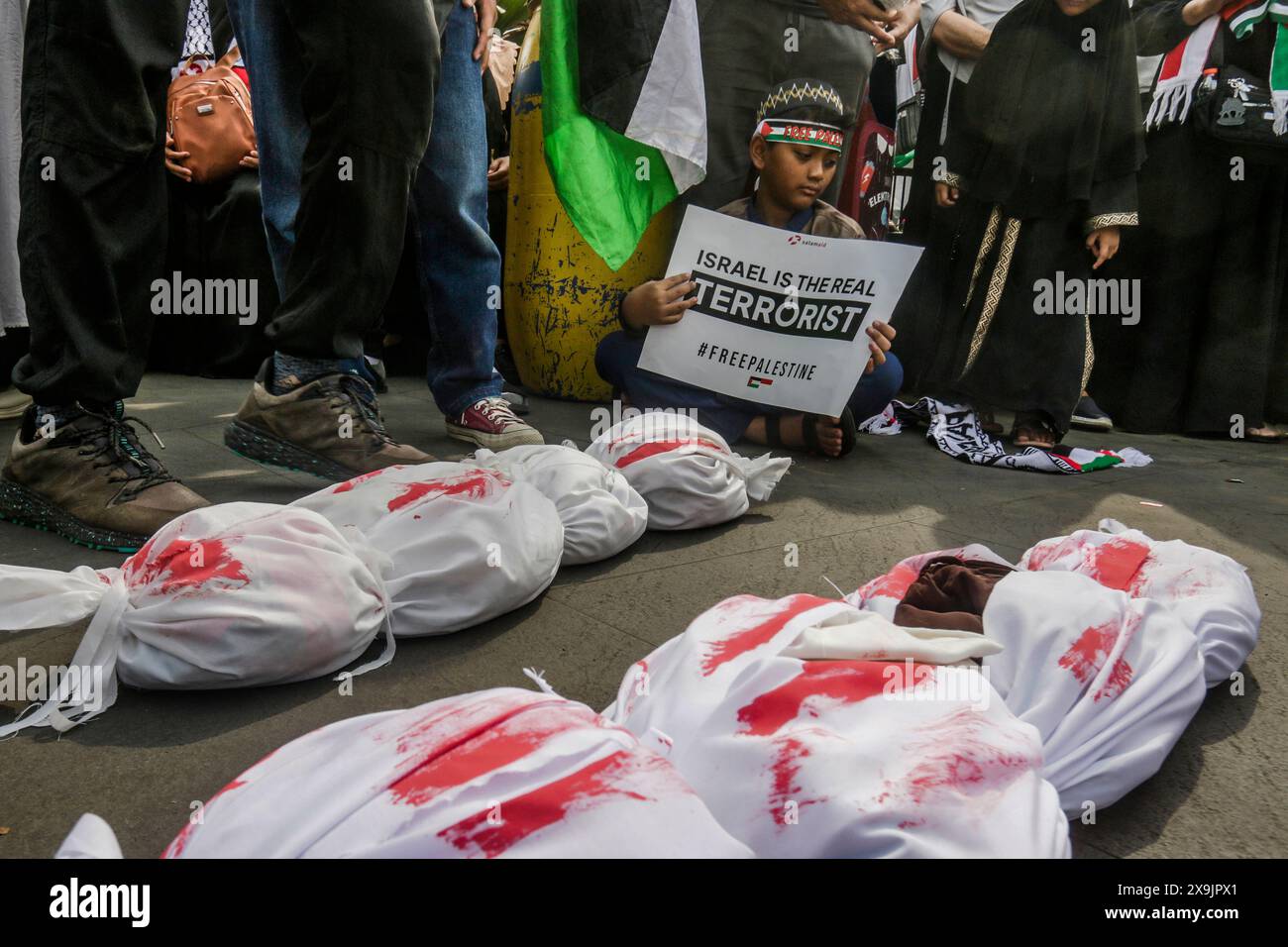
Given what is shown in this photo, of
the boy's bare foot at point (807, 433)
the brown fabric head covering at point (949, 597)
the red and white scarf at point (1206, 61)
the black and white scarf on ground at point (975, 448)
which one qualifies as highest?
the red and white scarf at point (1206, 61)

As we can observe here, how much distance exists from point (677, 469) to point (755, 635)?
945mm

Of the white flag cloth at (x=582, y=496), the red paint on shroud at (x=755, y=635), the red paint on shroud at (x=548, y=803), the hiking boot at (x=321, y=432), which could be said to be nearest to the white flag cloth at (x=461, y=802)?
the red paint on shroud at (x=548, y=803)

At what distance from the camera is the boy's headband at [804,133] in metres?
2.88

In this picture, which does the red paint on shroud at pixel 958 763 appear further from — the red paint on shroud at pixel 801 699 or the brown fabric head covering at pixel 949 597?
the brown fabric head covering at pixel 949 597

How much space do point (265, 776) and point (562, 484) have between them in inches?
41.0

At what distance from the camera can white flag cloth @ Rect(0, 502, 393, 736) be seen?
1133 mm

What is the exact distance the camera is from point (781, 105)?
2965mm

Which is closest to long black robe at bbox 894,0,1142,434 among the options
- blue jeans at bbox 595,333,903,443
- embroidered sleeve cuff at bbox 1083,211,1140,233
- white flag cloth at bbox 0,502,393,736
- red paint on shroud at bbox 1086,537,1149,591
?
embroidered sleeve cuff at bbox 1083,211,1140,233

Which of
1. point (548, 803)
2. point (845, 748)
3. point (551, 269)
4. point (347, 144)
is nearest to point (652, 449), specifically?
point (347, 144)

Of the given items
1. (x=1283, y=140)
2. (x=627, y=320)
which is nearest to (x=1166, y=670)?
(x=627, y=320)

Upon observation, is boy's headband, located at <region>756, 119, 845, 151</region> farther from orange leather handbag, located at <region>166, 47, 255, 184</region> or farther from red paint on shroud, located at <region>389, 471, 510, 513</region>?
orange leather handbag, located at <region>166, 47, 255, 184</region>

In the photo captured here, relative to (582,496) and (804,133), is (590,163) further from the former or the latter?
(582,496)

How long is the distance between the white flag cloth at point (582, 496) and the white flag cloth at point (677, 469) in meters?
0.10
